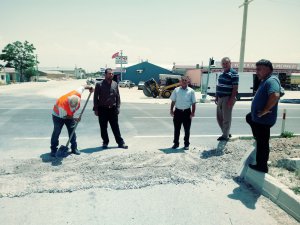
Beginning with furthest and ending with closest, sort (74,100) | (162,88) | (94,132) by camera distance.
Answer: (162,88)
(94,132)
(74,100)

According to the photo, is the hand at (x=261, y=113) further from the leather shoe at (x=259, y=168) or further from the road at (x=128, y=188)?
the road at (x=128, y=188)

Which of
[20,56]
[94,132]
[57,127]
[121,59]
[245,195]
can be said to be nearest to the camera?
[245,195]

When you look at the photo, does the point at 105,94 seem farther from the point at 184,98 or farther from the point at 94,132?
the point at 94,132

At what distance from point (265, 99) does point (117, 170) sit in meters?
2.88

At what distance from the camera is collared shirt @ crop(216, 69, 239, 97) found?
6.01 meters

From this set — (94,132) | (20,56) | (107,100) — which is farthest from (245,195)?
(20,56)

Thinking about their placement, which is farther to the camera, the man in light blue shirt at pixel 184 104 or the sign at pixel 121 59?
the sign at pixel 121 59

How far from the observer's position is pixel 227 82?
6086 mm

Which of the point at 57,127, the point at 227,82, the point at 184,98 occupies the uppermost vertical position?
the point at 227,82

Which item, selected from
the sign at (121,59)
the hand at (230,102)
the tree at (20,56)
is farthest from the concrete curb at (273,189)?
the tree at (20,56)

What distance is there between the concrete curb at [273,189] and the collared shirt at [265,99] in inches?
35.5

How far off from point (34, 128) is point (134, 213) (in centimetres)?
661

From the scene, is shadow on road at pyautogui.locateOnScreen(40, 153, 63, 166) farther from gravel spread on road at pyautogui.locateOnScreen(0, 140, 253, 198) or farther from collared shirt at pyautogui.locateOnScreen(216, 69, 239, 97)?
collared shirt at pyautogui.locateOnScreen(216, 69, 239, 97)

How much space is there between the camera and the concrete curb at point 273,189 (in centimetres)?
346
